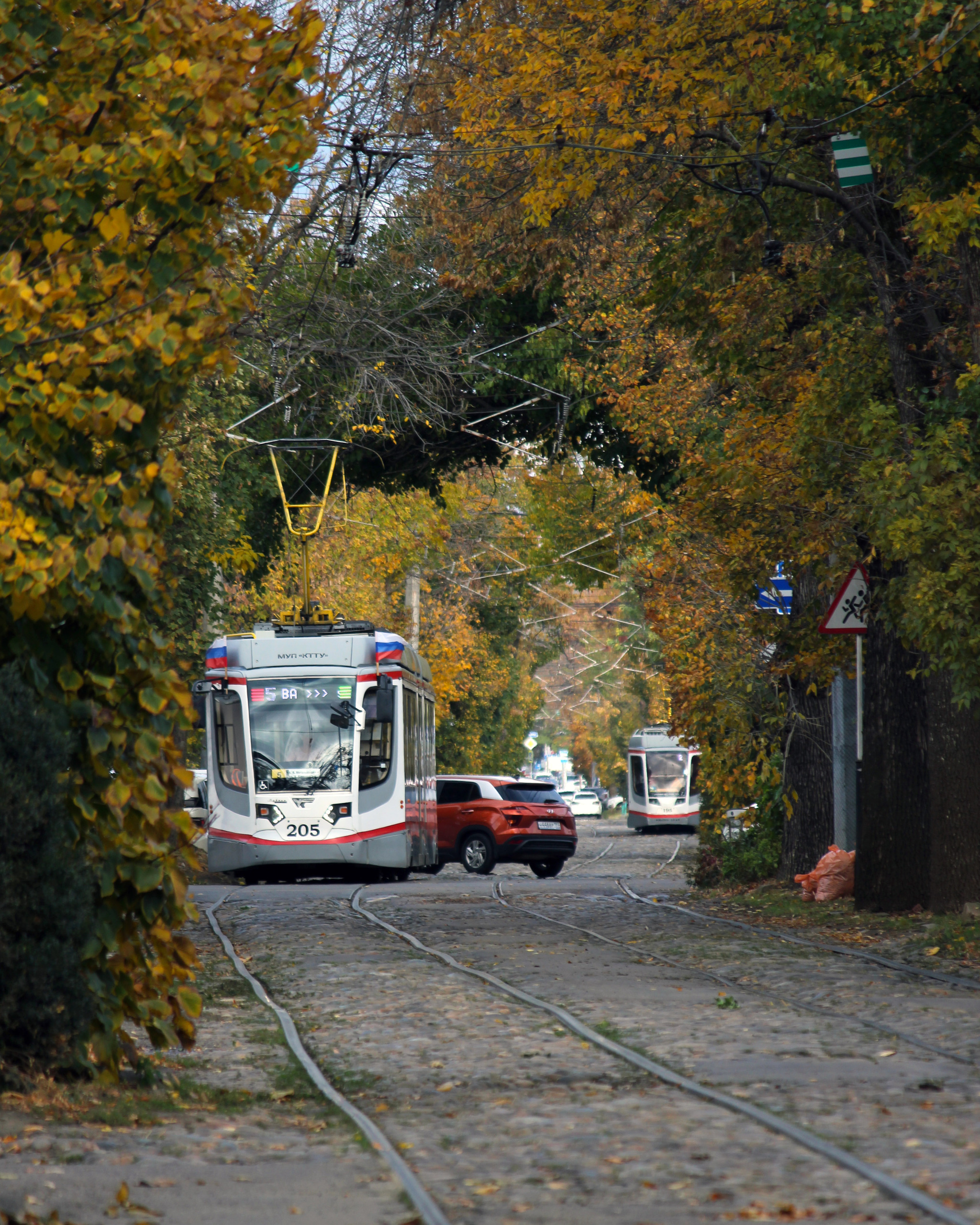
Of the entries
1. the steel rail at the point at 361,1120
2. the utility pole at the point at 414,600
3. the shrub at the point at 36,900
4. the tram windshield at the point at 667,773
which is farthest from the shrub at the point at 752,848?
the tram windshield at the point at 667,773

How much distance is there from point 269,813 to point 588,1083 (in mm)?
16730

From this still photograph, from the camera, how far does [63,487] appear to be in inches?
292

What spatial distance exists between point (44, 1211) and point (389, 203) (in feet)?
43.8

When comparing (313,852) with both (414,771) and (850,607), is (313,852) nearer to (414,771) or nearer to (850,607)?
(414,771)

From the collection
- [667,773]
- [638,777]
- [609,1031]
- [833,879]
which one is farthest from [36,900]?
[638,777]

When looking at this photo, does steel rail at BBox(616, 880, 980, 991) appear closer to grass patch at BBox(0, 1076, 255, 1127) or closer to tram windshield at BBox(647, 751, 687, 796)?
grass patch at BBox(0, 1076, 255, 1127)

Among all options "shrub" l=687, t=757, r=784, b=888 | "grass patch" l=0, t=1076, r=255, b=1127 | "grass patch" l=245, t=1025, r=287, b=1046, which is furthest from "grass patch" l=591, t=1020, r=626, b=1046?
"shrub" l=687, t=757, r=784, b=888

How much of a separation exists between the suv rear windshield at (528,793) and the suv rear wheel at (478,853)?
85 cm

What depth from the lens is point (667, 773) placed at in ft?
196

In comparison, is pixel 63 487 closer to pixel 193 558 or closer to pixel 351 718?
pixel 351 718

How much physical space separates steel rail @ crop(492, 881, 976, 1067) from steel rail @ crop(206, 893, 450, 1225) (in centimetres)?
292

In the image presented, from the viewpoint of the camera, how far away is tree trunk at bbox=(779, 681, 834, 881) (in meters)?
21.0

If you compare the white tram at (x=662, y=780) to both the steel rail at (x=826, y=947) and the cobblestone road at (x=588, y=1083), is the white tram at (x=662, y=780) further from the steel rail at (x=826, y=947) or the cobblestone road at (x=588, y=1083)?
the cobblestone road at (x=588, y=1083)

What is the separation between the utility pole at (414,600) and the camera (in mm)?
51562
